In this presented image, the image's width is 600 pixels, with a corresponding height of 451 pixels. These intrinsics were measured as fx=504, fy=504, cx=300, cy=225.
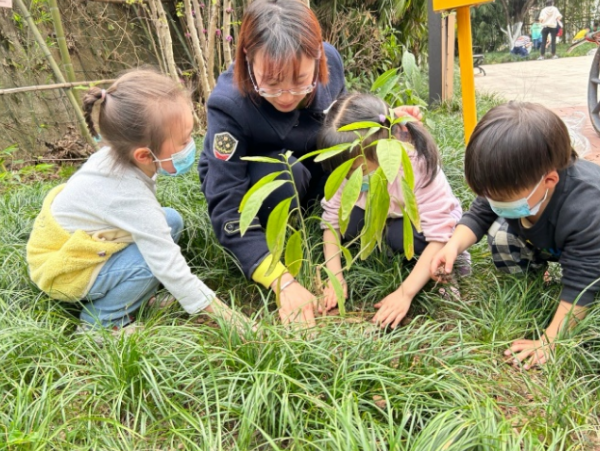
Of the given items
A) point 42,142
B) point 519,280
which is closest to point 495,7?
point 42,142

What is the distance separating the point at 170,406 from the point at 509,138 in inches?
42.1

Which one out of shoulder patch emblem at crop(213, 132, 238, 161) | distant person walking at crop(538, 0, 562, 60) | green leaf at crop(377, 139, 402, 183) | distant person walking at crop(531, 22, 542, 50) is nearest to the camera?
green leaf at crop(377, 139, 402, 183)

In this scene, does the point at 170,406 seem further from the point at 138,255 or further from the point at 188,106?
the point at 188,106

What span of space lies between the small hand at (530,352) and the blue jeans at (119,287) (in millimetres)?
1106

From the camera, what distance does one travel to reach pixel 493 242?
1.70 metres

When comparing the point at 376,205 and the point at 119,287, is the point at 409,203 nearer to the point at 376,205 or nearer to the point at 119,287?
the point at 376,205

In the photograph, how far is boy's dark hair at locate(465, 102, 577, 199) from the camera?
1295 millimetres

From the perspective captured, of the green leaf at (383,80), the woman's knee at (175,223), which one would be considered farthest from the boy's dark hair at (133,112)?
the green leaf at (383,80)

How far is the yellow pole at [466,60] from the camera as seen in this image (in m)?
2.09

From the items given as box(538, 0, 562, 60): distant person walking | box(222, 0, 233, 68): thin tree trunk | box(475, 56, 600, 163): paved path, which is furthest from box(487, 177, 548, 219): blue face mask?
box(538, 0, 562, 60): distant person walking

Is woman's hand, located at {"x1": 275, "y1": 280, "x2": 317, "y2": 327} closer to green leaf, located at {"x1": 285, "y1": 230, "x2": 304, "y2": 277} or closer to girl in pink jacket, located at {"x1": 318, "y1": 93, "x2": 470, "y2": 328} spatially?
girl in pink jacket, located at {"x1": 318, "y1": 93, "x2": 470, "y2": 328}

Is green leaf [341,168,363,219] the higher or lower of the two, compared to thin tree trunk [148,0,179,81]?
lower

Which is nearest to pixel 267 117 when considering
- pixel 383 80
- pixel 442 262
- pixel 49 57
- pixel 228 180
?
pixel 228 180

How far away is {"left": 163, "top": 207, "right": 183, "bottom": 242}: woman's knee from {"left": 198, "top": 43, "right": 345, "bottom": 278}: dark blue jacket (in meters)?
0.21
